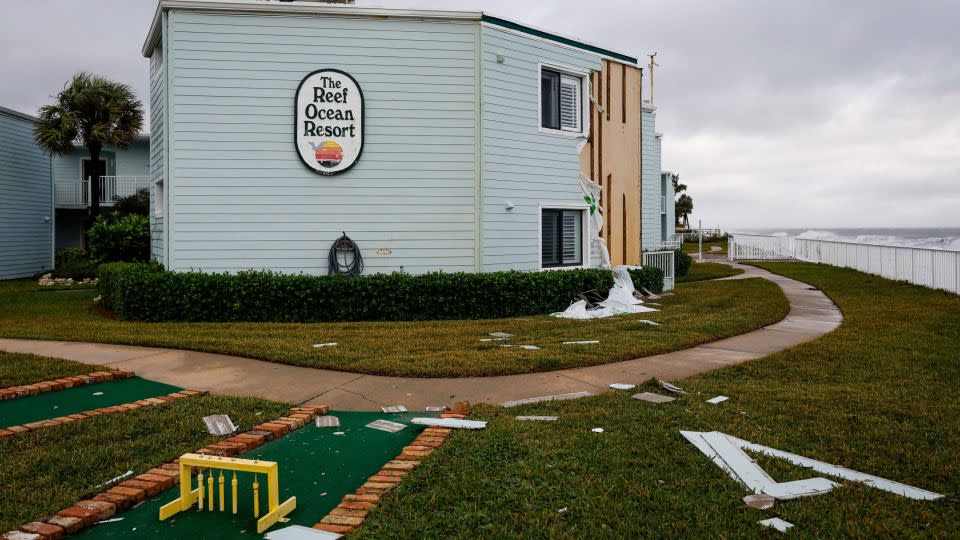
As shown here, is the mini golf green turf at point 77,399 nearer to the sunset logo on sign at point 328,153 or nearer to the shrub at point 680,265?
the sunset logo on sign at point 328,153

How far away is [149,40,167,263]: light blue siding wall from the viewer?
12875 mm

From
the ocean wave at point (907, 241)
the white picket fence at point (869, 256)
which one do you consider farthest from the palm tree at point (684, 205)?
the white picket fence at point (869, 256)

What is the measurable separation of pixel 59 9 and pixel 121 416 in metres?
15.8

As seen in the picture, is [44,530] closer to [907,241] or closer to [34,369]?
[34,369]

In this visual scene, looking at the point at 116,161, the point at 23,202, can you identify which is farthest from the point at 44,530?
the point at 116,161

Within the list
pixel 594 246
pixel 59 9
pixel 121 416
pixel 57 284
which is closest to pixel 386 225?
pixel 594 246

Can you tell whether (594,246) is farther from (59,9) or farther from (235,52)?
(59,9)

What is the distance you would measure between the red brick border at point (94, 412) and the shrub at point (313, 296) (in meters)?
4.99

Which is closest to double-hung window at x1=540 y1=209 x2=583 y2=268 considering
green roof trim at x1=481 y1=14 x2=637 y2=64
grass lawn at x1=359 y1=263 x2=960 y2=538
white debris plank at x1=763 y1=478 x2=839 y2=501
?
green roof trim at x1=481 y1=14 x2=637 y2=64

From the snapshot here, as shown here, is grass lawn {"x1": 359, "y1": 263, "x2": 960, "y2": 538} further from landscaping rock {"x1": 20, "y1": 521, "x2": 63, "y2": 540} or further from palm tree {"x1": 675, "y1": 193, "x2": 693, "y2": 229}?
palm tree {"x1": 675, "y1": 193, "x2": 693, "y2": 229}

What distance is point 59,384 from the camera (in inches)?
237

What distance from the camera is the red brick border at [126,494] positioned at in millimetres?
3154

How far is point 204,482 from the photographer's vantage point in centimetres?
387

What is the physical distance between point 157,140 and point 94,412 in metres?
9.91
